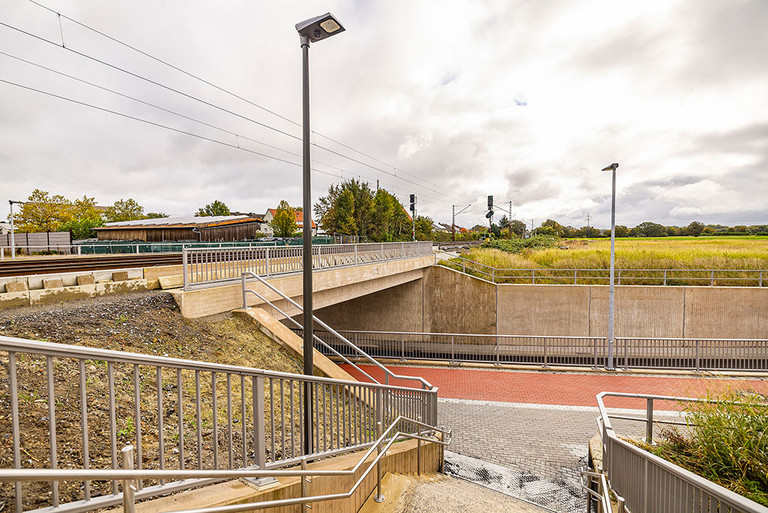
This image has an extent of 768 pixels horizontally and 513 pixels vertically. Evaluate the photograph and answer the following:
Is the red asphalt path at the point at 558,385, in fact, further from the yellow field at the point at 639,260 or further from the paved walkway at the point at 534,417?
the yellow field at the point at 639,260

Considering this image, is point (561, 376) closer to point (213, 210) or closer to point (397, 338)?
point (397, 338)

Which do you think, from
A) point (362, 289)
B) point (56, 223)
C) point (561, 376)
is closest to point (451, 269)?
point (362, 289)

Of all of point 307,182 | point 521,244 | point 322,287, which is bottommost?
point 322,287

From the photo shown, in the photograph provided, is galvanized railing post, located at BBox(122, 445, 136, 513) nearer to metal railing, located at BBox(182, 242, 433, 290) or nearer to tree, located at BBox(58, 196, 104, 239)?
metal railing, located at BBox(182, 242, 433, 290)

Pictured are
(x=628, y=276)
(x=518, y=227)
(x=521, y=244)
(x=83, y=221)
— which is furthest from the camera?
(x=518, y=227)

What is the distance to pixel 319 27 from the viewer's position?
5.88 m

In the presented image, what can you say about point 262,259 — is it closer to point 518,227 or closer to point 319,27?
point 319,27

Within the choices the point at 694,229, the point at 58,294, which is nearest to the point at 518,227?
the point at 694,229

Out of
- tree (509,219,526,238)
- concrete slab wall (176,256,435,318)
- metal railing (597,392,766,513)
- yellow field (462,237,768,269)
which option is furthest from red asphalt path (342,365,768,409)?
tree (509,219,526,238)

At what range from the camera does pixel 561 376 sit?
14.5 metres

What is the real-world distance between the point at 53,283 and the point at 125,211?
217 ft

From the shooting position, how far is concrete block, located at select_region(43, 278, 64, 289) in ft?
26.7

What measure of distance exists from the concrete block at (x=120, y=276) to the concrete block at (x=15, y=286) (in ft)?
5.55

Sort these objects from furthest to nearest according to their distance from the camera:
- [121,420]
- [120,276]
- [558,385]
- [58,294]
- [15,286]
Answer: [558,385] < [120,276] < [58,294] < [15,286] < [121,420]
